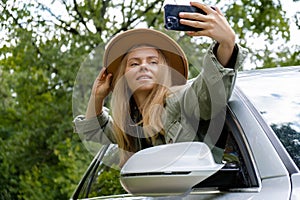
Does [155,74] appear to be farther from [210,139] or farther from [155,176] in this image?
[155,176]

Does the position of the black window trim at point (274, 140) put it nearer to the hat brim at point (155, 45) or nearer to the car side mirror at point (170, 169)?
the car side mirror at point (170, 169)

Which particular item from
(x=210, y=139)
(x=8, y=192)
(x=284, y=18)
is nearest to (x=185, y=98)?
(x=210, y=139)

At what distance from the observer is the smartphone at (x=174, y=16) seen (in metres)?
2.27

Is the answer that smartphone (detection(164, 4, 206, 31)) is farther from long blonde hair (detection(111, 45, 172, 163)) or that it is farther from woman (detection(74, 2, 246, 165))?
long blonde hair (detection(111, 45, 172, 163))

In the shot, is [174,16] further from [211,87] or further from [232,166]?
[232,166]

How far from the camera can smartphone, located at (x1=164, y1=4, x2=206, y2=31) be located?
7.43 ft

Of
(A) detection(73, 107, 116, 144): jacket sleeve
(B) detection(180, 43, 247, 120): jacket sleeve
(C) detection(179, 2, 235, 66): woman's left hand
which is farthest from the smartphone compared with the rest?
(A) detection(73, 107, 116, 144): jacket sleeve

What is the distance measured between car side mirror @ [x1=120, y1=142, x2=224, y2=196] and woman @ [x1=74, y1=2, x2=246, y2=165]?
1.09 feet

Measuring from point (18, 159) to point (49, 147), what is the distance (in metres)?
0.94

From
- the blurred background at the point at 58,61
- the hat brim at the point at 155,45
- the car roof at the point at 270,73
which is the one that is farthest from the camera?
the blurred background at the point at 58,61

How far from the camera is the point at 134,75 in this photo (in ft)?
8.63

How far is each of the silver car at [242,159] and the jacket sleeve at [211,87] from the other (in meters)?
0.06

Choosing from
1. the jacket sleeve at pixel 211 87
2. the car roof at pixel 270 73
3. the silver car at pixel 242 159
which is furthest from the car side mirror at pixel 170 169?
the car roof at pixel 270 73

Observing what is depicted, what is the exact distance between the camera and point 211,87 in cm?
229
